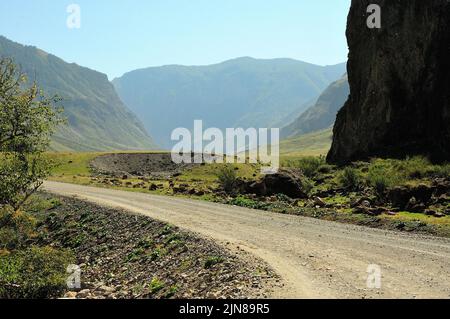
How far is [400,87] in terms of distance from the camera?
2322 inches

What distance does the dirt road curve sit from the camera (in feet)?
47.0

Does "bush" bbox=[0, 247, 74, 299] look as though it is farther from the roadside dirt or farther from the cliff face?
the cliff face

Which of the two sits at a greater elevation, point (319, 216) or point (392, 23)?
point (392, 23)

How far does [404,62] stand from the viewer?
192ft

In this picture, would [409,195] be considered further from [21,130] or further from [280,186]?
[21,130]

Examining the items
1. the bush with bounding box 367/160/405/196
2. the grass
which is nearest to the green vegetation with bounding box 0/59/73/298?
the grass

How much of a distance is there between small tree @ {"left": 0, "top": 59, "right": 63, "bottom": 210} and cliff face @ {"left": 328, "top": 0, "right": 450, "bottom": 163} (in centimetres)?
3845

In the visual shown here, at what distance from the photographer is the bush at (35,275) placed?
19886mm

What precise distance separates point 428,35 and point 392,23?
22.5 feet

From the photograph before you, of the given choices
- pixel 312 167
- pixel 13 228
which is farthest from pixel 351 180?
pixel 13 228

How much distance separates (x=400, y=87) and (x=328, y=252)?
4511cm

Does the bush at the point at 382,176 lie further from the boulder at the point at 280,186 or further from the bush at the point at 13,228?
the bush at the point at 13,228
